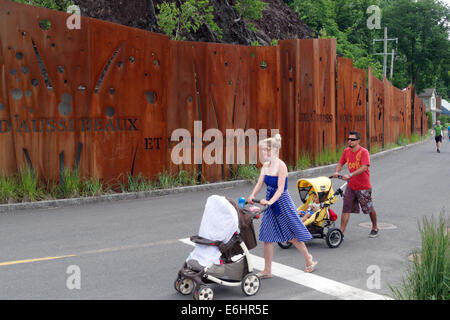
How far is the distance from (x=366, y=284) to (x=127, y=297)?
2673mm

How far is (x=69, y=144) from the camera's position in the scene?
11523mm

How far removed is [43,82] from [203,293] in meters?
7.55

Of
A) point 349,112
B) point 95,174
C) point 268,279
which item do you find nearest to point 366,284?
point 268,279

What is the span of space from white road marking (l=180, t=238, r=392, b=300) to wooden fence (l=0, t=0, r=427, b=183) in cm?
626

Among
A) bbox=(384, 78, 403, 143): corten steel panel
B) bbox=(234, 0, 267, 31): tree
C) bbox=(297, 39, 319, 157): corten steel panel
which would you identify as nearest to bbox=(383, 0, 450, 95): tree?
bbox=(384, 78, 403, 143): corten steel panel

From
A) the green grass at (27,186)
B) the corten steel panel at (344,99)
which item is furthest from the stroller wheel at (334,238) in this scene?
the corten steel panel at (344,99)

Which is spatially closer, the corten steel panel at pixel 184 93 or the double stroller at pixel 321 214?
the double stroller at pixel 321 214

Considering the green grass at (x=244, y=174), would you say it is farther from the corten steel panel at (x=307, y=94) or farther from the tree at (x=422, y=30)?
the tree at (x=422, y=30)

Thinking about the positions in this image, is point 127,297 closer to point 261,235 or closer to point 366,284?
point 261,235

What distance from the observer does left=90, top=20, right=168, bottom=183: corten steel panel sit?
1188 centimetres

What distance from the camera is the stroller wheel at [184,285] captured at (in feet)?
18.1

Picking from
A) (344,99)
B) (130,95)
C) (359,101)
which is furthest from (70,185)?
(359,101)

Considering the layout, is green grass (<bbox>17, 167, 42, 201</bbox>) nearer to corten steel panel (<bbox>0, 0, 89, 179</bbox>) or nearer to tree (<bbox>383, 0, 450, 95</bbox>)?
corten steel panel (<bbox>0, 0, 89, 179</bbox>)

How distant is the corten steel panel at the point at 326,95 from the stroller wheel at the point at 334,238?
1076cm
